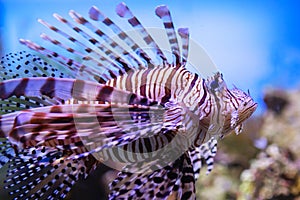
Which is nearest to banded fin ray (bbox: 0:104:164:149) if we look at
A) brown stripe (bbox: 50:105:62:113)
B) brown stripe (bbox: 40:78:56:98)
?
brown stripe (bbox: 50:105:62:113)

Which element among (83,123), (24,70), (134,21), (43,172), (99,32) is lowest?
(43,172)

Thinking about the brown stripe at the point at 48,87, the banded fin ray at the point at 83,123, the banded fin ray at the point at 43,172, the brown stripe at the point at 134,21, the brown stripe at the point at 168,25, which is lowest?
the banded fin ray at the point at 43,172

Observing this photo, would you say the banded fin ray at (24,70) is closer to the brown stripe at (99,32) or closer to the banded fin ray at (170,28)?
the brown stripe at (99,32)

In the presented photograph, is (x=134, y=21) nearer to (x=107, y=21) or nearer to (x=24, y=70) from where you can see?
(x=107, y=21)

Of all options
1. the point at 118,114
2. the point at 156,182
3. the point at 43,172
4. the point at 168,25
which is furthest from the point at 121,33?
the point at 43,172

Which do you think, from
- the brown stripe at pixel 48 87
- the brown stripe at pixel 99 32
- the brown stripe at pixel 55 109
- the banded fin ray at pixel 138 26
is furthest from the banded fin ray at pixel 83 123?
the brown stripe at pixel 99 32

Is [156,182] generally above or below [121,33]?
below

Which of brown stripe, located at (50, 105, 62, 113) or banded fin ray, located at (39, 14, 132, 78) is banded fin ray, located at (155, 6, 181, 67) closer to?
banded fin ray, located at (39, 14, 132, 78)

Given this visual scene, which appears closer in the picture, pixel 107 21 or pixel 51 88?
pixel 51 88

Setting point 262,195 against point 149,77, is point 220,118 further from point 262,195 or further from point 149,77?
point 262,195
